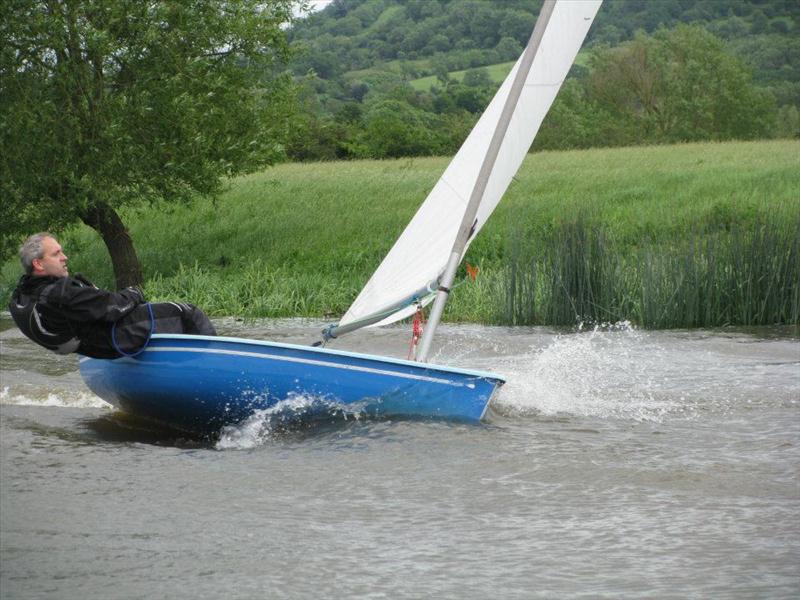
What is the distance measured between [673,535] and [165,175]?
52.0 feet

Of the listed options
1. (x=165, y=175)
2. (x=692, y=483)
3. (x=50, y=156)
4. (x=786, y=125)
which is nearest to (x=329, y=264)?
(x=165, y=175)

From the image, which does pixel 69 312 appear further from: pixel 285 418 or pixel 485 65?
pixel 485 65

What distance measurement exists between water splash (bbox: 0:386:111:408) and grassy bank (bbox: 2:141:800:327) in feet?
18.4

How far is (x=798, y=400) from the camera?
30.0ft

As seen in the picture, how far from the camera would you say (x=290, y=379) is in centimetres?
814

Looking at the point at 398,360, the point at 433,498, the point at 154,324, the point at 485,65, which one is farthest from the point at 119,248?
the point at 485,65

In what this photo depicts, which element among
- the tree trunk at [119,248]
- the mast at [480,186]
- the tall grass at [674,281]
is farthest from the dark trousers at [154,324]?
the tree trunk at [119,248]

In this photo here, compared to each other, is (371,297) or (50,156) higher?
(50,156)

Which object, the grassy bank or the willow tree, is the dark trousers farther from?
the willow tree

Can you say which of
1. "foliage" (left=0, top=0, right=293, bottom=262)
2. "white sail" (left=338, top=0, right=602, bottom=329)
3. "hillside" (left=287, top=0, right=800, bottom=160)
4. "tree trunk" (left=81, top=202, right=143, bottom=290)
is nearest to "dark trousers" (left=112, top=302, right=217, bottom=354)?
"white sail" (left=338, top=0, right=602, bottom=329)

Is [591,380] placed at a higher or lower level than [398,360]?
lower

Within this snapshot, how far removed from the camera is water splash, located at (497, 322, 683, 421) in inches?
355

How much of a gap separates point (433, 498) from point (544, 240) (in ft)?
29.4

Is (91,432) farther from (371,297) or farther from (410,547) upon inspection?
(410,547)
